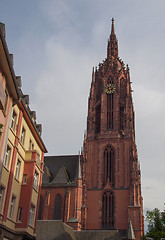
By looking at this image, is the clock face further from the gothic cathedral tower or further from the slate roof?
the slate roof

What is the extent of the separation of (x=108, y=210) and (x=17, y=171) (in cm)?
3261

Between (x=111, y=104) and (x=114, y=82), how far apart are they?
16.8 ft

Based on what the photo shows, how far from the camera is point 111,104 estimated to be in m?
58.5

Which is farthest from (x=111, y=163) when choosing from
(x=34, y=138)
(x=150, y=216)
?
(x=34, y=138)

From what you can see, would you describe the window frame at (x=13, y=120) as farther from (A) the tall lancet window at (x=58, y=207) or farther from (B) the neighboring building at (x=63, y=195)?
(A) the tall lancet window at (x=58, y=207)

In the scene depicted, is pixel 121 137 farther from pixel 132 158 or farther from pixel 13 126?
pixel 13 126

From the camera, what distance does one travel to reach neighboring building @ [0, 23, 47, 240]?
16.7m

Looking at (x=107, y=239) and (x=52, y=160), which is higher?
(x=52, y=160)

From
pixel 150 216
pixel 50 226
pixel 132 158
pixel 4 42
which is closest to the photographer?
pixel 4 42

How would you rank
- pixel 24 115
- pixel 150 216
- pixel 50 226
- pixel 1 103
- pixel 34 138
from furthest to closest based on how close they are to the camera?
pixel 150 216, pixel 50 226, pixel 34 138, pixel 24 115, pixel 1 103

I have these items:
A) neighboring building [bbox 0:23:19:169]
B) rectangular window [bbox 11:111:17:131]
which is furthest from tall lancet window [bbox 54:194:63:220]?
neighboring building [bbox 0:23:19:169]

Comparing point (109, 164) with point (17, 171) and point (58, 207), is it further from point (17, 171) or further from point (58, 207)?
point (17, 171)

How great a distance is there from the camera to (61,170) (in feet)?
181

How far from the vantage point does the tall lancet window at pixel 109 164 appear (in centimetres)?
5153
